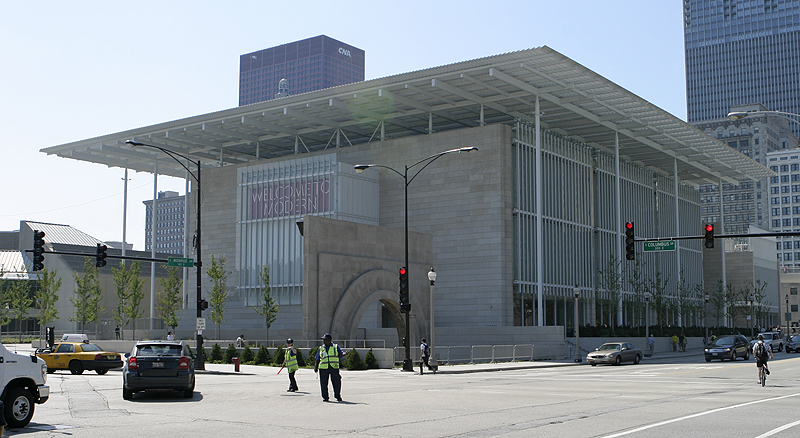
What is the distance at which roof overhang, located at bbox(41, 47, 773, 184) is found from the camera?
176 ft

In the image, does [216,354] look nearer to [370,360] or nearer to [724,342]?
[370,360]

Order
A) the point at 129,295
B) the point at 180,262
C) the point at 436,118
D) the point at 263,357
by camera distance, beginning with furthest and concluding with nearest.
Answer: the point at 129,295 → the point at 436,118 → the point at 263,357 → the point at 180,262

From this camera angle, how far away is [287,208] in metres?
62.8

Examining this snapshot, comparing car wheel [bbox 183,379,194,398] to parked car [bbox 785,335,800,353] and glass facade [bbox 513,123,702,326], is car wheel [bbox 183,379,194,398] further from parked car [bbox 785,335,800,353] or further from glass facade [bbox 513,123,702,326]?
parked car [bbox 785,335,800,353]

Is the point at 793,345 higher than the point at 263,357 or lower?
lower

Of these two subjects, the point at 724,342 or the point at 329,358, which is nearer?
the point at 329,358

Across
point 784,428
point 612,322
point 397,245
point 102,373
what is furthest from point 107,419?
point 612,322

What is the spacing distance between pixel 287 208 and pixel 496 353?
77.1ft

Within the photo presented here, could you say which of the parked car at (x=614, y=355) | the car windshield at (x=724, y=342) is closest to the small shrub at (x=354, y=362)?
the parked car at (x=614, y=355)

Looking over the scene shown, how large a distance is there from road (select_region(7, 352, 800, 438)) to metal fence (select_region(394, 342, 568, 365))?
15259mm

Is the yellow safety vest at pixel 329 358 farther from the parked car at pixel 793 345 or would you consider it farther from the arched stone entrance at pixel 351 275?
the parked car at pixel 793 345

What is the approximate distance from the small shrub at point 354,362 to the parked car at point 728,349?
847 inches

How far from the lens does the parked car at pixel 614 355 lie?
146 ft

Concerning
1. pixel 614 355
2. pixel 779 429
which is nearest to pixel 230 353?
pixel 614 355
